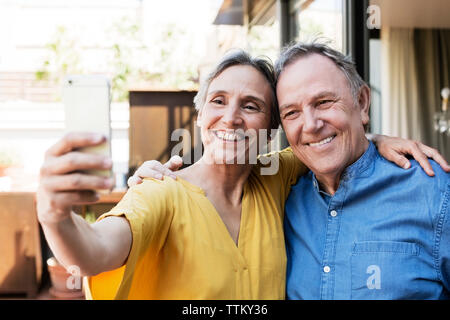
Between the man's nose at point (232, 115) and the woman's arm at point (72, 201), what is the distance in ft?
1.67

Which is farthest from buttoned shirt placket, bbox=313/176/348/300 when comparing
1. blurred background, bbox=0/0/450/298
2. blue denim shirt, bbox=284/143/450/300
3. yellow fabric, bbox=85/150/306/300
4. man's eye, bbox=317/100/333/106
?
blurred background, bbox=0/0/450/298

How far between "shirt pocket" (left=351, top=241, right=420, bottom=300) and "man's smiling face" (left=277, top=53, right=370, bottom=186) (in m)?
0.23

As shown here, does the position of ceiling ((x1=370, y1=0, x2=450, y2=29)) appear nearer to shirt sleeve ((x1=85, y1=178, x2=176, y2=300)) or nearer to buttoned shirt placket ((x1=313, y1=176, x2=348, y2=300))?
buttoned shirt placket ((x1=313, y1=176, x2=348, y2=300))

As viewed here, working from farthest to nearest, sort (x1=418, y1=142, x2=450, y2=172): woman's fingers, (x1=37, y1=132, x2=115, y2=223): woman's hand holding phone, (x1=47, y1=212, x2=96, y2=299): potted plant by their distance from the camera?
(x1=47, y1=212, x2=96, y2=299): potted plant → (x1=418, y1=142, x2=450, y2=172): woman's fingers → (x1=37, y1=132, x2=115, y2=223): woman's hand holding phone

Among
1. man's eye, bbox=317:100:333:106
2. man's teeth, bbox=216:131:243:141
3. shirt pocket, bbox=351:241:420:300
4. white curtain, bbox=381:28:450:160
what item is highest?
white curtain, bbox=381:28:450:160

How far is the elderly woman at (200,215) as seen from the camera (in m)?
0.59

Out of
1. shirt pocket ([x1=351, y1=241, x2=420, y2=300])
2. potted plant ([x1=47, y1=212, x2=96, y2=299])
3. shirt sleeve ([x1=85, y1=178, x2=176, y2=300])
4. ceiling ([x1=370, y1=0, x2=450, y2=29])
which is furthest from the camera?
ceiling ([x1=370, y1=0, x2=450, y2=29])

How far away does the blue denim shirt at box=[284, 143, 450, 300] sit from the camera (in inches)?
39.9

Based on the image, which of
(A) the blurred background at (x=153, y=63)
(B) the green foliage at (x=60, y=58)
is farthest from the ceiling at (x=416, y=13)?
(B) the green foliage at (x=60, y=58)

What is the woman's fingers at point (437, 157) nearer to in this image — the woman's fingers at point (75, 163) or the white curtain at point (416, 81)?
the woman's fingers at point (75, 163)

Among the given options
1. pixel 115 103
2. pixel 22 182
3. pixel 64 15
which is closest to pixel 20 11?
pixel 64 15

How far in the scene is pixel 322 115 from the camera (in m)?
1.14

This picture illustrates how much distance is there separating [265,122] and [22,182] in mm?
2542

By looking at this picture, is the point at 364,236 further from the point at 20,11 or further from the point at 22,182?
the point at 20,11
